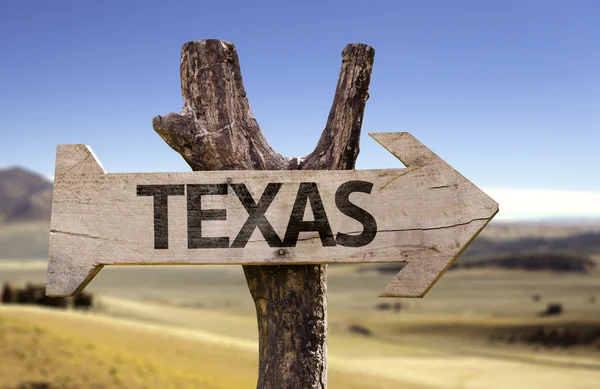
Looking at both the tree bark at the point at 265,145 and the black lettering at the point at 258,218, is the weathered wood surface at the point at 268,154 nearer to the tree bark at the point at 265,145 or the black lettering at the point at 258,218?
the tree bark at the point at 265,145

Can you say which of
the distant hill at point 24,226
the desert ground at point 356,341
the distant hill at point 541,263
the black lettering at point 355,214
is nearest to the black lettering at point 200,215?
the black lettering at point 355,214

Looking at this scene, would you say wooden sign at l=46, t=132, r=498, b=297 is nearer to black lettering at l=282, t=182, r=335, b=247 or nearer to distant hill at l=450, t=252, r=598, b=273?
black lettering at l=282, t=182, r=335, b=247

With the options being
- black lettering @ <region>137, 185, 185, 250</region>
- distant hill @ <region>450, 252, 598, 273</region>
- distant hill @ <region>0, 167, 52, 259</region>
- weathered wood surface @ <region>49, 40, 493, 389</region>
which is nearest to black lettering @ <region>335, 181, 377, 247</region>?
weathered wood surface @ <region>49, 40, 493, 389</region>

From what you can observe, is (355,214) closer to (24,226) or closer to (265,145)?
(265,145)

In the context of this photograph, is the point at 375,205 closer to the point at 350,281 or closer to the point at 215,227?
the point at 215,227

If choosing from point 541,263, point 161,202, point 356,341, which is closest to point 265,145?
point 161,202

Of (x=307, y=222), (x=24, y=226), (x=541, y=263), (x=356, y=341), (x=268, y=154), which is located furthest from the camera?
(x=24, y=226)
